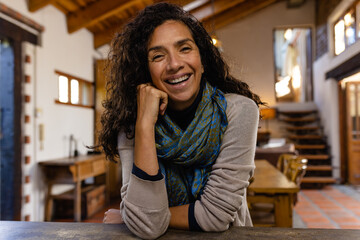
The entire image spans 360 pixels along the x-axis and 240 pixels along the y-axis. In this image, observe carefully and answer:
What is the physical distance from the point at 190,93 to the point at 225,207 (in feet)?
1.41

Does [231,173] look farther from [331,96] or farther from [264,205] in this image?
[331,96]

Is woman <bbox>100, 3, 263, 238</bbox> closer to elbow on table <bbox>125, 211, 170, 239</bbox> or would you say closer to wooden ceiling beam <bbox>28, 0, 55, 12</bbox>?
elbow on table <bbox>125, 211, 170, 239</bbox>

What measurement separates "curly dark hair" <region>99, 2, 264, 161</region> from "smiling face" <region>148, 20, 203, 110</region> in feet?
0.15

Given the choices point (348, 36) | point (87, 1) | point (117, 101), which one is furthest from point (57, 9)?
point (348, 36)

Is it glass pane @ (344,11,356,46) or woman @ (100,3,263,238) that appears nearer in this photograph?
woman @ (100,3,263,238)

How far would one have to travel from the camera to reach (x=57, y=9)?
4.24 metres

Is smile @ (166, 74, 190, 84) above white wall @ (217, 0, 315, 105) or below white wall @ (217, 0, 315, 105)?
below

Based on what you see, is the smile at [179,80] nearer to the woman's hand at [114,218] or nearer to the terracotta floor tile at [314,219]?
the woman's hand at [114,218]

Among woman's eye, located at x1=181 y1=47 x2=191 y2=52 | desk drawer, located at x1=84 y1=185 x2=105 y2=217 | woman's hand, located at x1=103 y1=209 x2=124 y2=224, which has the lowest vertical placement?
desk drawer, located at x1=84 y1=185 x2=105 y2=217

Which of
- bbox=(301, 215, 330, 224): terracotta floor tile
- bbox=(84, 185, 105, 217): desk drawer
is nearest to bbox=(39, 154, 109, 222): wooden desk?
bbox=(84, 185, 105, 217): desk drawer

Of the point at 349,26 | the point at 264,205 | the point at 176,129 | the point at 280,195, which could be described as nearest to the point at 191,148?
the point at 176,129

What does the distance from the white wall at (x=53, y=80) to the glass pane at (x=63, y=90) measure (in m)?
0.12

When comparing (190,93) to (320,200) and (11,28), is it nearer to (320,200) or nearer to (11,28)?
(11,28)

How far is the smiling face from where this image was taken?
3.65 feet
